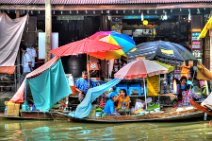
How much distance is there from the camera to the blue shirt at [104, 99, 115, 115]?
13.6m

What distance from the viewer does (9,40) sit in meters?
15.5

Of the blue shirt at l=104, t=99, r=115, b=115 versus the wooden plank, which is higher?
the wooden plank

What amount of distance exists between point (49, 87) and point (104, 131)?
9.55 ft

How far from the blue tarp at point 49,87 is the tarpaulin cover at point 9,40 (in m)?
1.89

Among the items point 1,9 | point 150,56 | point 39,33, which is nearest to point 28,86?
point 39,33

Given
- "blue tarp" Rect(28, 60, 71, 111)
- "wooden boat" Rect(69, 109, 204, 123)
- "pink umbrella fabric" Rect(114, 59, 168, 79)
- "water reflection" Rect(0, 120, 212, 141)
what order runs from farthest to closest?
"blue tarp" Rect(28, 60, 71, 111), "pink umbrella fabric" Rect(114, 59, 168, 79), "wooden boat" Rect(69, 109, 204, 123), "water reflection" Rect(0, 120, 212, 141)

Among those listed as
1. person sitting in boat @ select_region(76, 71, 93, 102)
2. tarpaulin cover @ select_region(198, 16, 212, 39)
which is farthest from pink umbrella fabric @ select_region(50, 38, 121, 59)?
tarpaulin cover @ select_region(198, 16, 212, 39)

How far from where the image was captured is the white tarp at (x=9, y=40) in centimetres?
1546

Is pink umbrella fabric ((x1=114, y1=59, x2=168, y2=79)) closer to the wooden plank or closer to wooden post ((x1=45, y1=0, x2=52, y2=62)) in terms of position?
the wooden plank

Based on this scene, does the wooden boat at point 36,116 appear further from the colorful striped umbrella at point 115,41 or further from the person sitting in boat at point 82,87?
the colorful striped umbrella at point 115,41

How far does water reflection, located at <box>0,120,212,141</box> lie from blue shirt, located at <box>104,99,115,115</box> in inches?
22.9

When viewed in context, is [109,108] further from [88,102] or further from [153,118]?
[153,118]

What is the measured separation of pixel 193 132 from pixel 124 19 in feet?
22.0

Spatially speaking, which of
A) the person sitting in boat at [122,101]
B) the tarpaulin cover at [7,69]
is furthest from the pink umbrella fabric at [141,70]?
the tarpaulin cover at [7,69]
